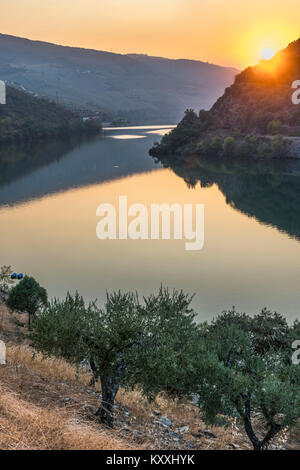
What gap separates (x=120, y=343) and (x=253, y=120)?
97790 mm

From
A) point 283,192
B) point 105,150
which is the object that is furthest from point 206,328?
point 105,150

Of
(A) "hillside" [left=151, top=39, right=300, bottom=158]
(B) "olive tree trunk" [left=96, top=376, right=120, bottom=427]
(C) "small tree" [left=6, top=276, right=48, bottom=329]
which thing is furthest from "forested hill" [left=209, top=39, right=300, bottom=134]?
(B) "olive tree trunk" [left=96, top=376, right=120, bottom=427]

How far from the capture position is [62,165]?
246ft

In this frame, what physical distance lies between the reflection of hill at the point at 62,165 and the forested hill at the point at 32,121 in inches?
294

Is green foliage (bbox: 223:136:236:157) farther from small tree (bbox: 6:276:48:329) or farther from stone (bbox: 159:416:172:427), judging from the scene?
stone (bbox: 159:416:172:427)

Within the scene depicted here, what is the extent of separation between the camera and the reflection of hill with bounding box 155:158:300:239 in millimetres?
44469

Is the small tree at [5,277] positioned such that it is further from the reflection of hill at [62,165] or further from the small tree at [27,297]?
the reflection of hill at [62,165]

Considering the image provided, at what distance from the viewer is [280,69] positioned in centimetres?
11325

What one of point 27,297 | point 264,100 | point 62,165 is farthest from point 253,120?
point 27,297

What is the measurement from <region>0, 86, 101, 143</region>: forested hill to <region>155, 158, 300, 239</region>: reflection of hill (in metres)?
42.0

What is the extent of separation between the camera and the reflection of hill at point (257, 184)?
44.5 meters

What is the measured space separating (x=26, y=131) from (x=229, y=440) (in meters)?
105

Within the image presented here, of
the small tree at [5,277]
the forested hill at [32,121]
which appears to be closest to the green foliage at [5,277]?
the small tree at [5,277]

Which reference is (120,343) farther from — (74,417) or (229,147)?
(229,147)
